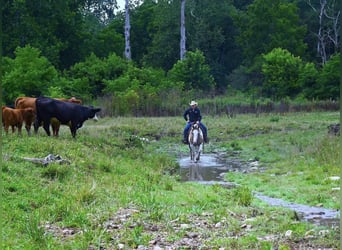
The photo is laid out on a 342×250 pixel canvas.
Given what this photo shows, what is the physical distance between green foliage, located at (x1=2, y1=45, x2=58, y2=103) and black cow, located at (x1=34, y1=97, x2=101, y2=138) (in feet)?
52.3

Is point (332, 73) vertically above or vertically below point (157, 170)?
above

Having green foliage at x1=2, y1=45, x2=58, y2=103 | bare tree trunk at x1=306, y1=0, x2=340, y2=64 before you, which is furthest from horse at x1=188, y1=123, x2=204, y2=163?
bare tree trunk at x1=306, y1=0, x2=340, y2=64

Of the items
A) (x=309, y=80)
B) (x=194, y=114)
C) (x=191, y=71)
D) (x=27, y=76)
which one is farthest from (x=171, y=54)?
(x=194, y=114)

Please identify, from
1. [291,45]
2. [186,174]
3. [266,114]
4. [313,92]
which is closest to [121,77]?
[266,114]

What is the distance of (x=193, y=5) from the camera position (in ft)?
192

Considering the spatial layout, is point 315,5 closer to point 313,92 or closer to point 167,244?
point 313,92

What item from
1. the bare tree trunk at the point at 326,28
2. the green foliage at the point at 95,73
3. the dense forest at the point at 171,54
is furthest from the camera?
the bare tree trunk at the point at 326,28

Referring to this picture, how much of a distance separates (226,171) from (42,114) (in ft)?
21.2

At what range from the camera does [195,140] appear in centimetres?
2062

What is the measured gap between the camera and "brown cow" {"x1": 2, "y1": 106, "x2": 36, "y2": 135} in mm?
18438

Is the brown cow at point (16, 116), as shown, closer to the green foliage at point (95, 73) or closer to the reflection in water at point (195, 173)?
the reflection in water at point (195, 173)

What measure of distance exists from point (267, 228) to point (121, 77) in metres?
33.5

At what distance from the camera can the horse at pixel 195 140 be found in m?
20.7

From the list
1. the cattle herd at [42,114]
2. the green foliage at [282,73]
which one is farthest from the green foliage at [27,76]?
the green foliage at [282,73]
